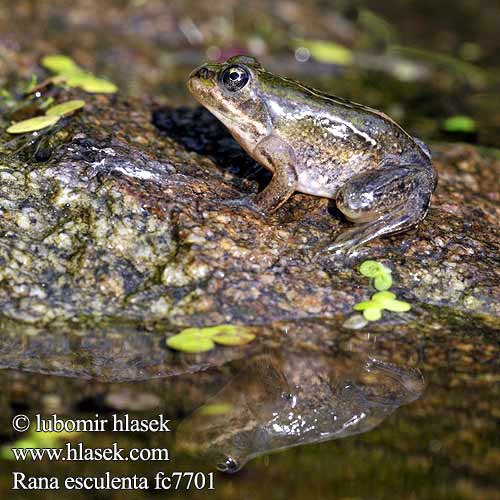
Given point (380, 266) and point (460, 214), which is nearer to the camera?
point (380, 266)

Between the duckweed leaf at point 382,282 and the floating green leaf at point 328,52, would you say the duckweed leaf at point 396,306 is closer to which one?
the duckweed leaf at point 382,282

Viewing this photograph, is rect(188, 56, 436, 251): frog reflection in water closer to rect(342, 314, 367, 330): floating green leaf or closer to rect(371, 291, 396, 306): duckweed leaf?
rect(371, 291, 396, 306): duckweed leaf

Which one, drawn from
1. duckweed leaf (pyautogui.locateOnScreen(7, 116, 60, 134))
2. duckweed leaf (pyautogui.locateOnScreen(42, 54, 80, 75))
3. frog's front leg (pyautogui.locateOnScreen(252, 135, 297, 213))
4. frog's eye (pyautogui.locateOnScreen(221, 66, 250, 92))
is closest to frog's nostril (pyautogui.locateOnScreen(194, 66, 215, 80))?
frog's eye (pyautogui.locateOnScreen(221, 66, 250, 92))

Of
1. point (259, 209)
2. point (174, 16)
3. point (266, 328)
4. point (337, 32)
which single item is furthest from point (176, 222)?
point (337, 32)

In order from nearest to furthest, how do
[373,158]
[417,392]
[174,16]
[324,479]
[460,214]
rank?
[324,479] < [417,392] < [373,158] < [460,214] < [174,16]


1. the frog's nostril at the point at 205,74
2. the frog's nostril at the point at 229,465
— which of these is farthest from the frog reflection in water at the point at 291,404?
the frog's nostril at the point at 205,74

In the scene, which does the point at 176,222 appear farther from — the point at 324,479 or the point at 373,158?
the point at 324,479
